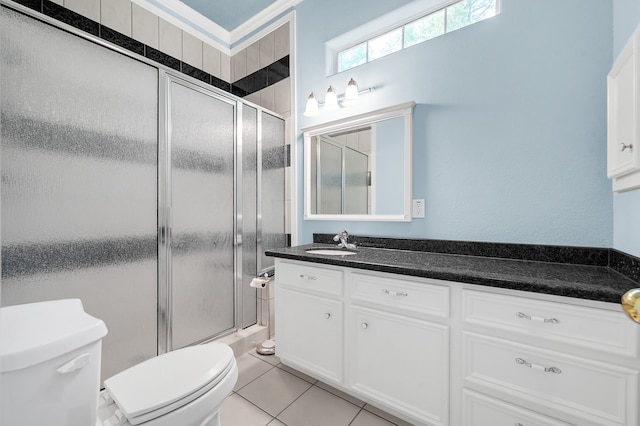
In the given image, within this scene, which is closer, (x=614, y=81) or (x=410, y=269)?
(x=614, y=81)

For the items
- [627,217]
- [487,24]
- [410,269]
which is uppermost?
[487,24]

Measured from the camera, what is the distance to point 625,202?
111 cm

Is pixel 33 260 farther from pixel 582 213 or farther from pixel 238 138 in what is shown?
pixel 582 213

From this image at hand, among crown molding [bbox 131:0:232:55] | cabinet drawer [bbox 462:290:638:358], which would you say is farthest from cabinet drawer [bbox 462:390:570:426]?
crown molding [bbox 131:0:232:55]

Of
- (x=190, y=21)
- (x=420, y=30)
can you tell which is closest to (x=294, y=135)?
(x=420, y=30)

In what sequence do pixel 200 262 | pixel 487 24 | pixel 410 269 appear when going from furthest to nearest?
1. pixel 200 262
2. pixel 487 24
3. pixel 410 269

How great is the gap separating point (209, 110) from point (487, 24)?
1847mm

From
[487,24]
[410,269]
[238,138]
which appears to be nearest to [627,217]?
[410,269]

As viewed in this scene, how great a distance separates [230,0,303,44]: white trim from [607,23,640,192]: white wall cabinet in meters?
2.27

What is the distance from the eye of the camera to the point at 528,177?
1425 mm

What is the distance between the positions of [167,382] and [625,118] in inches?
74.0

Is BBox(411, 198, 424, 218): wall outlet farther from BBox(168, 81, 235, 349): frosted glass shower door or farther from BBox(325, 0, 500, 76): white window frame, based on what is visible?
BBox(168, 81, 235, 349): frosted glass shower door

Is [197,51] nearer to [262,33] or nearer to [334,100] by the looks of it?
[262,33]

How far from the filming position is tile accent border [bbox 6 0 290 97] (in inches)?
67.8
